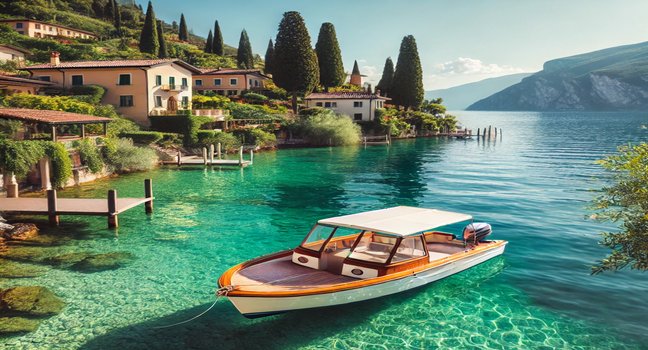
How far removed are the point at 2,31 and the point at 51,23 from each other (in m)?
16.4

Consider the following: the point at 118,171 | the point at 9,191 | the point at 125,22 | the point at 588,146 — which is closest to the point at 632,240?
the point at 9,191

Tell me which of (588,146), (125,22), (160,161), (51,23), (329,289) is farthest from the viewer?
(125,22)

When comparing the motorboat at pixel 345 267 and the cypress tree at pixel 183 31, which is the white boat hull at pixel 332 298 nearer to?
the motorboat at pixel 345 267

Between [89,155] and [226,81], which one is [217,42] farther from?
[89,155]

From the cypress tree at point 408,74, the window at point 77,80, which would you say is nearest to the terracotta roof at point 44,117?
the window at point 77,80

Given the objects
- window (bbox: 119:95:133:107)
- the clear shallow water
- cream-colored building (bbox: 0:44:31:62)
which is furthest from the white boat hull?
cream-colored building (bbox: 0:44:31:62)

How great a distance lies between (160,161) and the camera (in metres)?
48.5

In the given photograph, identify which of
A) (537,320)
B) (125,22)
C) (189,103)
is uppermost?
(125,22)

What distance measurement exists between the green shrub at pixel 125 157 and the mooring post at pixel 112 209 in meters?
18.8

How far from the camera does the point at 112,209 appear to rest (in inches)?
897

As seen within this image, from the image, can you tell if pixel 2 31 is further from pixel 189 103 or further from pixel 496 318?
pixel 496 318

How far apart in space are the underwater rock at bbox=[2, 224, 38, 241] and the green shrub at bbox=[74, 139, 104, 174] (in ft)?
49.5

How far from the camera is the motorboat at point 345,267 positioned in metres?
12.4

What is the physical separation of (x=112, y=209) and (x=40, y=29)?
4206 inches
